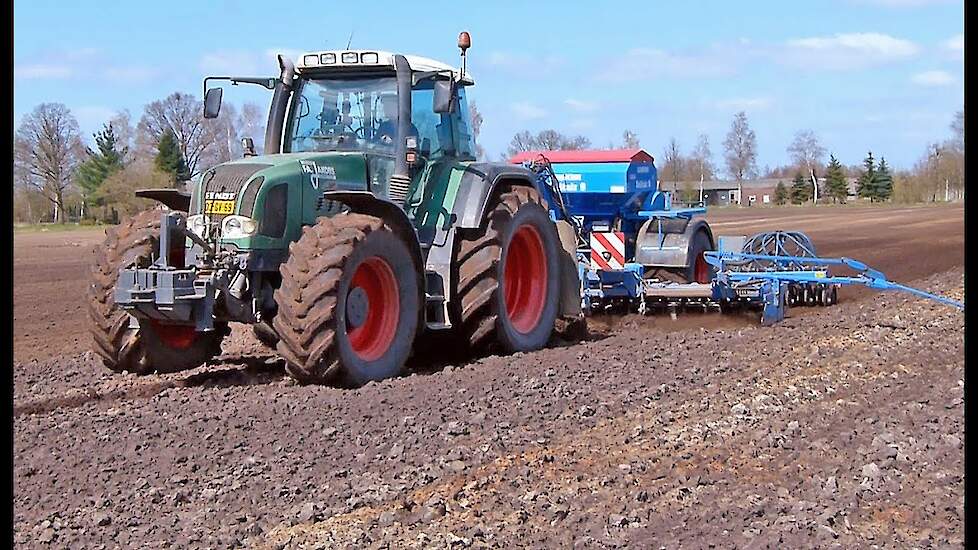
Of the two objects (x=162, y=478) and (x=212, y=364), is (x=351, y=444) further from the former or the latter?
(x=212, y=364)

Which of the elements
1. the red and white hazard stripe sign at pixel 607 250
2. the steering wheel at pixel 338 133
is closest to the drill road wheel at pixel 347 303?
the steering wheel at pixel 338 133

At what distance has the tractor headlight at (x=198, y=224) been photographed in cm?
721

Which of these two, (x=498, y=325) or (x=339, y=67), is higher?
(x=339, y=67)

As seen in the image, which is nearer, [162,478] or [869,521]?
[869,521]

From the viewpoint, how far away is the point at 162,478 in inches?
198

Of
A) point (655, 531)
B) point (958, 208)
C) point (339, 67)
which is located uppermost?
point (339, 67)

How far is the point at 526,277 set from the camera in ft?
31.0

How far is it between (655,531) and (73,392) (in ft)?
14.9

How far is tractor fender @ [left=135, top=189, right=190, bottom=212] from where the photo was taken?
793 cm

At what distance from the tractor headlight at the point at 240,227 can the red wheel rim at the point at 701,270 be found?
267 inches

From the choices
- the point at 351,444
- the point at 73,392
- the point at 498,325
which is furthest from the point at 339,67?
the point at 351,444

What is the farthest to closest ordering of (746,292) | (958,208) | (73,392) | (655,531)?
1. (746,292)
2. (73,392)
3. (655,531)
4. (958,208)

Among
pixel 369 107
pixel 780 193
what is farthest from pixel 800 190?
pixel 369 107

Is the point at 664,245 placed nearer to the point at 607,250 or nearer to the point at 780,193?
the point at 607,250
